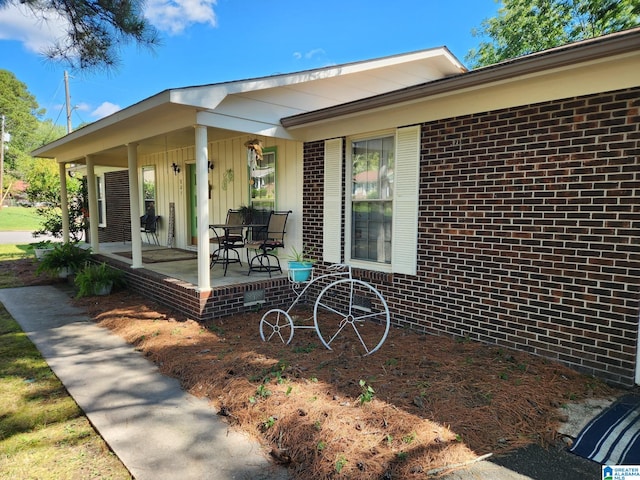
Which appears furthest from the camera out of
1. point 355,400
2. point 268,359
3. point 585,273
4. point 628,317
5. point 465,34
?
point 465,34

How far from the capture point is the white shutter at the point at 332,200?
18.2 ft

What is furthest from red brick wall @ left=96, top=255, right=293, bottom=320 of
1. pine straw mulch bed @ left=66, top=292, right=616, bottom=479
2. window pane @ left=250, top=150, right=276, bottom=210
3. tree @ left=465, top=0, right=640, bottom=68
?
tree @ left=465, top=0, right=640, bottom=68

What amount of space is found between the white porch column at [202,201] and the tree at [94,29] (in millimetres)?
1283

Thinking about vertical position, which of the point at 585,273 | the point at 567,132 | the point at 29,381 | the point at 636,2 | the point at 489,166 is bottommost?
the point at 29,381

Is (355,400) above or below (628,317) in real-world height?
below

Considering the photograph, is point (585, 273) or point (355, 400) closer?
point (355, 400)

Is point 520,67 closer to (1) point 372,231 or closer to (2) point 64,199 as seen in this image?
(1) point 372,231

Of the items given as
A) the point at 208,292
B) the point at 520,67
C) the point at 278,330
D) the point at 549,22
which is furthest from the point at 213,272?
the point at 549,22

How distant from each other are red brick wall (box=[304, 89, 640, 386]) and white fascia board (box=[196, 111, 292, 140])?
7.20 ft

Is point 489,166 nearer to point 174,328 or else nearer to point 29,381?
point 174,328

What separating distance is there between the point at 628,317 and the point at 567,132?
5.42ft

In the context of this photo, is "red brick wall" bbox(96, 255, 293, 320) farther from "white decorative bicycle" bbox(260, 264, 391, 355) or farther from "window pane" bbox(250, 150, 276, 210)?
→ "window pane" bbox(250, 150, 276, 210)

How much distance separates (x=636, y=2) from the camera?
10125mm

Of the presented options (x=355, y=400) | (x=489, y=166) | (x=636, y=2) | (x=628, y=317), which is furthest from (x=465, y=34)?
(x=355, y=400)
